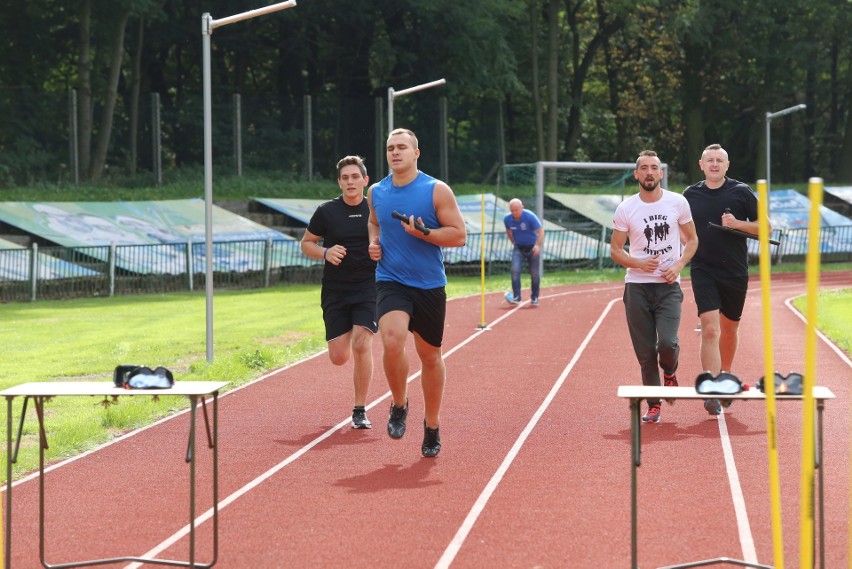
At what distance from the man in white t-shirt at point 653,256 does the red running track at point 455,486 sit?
705mm

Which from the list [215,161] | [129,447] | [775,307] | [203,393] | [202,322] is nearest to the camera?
[203,393]

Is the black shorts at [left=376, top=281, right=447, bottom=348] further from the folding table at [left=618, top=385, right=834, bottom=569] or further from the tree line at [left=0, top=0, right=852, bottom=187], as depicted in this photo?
the tree line at [left=0, top=0, right=852, bottom=187]

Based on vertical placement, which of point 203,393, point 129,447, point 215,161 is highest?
point 215,161

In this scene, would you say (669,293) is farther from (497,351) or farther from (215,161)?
(215,161)

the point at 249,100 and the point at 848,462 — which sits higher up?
the point at 249,100

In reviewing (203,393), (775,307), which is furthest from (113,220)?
(203,393)

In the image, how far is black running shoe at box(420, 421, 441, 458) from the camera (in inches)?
351

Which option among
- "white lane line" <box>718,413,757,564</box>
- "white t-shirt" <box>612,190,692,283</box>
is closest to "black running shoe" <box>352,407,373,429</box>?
"white t-shirt" <box>612,190,692,283</box>

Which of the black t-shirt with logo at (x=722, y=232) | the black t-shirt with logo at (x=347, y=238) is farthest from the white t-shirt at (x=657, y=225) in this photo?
the black t-shirt with logo at (x=347, y=238)

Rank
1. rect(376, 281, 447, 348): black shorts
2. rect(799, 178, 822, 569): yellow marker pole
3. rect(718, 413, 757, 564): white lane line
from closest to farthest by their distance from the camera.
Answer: rect(799, 178, 822, 569): yellow marker pole → rect(718, 413, 757, 564): white lane line → rect(376, 281, 447, 348): black shorts

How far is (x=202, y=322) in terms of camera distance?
2097 centimetres

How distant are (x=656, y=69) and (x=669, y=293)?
152 ft

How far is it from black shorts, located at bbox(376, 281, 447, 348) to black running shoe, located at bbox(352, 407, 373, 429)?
5.80 ft

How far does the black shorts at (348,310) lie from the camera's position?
10.2 m
